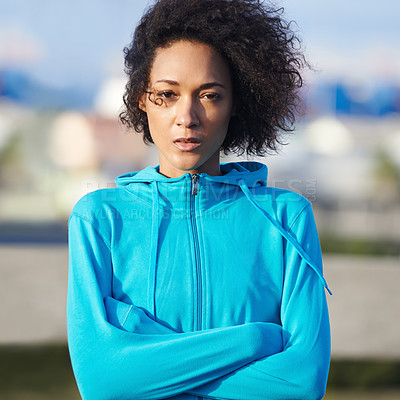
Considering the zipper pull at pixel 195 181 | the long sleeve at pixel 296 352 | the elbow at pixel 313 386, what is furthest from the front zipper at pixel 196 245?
the elbow at pixel 313 386

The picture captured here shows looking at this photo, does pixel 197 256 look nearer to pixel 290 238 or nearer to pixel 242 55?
pixel 290 238

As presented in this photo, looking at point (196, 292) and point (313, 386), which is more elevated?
point (196, 292)

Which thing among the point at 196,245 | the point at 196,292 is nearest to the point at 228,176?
the point at 196,245

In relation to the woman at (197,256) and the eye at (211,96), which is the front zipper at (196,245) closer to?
the woman at (197,256)

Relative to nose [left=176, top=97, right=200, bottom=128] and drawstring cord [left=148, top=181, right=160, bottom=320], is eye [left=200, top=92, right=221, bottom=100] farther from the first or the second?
drawstring cord [left=148, top=181, right=160, bottom=320]

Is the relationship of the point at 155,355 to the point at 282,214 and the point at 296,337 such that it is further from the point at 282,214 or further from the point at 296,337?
the point at 282,214

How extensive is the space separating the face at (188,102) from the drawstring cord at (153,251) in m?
0.09

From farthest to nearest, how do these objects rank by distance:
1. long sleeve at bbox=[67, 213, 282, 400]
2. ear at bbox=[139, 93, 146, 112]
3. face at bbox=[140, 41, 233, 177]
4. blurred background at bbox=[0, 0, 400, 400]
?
blurred background at bbox=[0, 0, 400, 400] → ear at bbox=[139, 93, 146, 112] → face at bbox=[140, 41, 233, 177] → long sleeve at bbox=[67, 213, 282, 400]

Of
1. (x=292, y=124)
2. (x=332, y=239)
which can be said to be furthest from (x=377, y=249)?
(x=292, y=124)

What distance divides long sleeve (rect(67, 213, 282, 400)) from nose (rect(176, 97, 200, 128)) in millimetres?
379

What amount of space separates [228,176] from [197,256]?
21 centimetres

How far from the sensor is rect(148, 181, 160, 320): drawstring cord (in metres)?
1.39

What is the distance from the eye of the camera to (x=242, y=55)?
Answer: 4.89ft

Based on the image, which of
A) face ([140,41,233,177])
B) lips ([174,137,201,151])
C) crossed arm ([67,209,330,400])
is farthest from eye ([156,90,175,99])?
crossed arm ([67,209,330,400])
